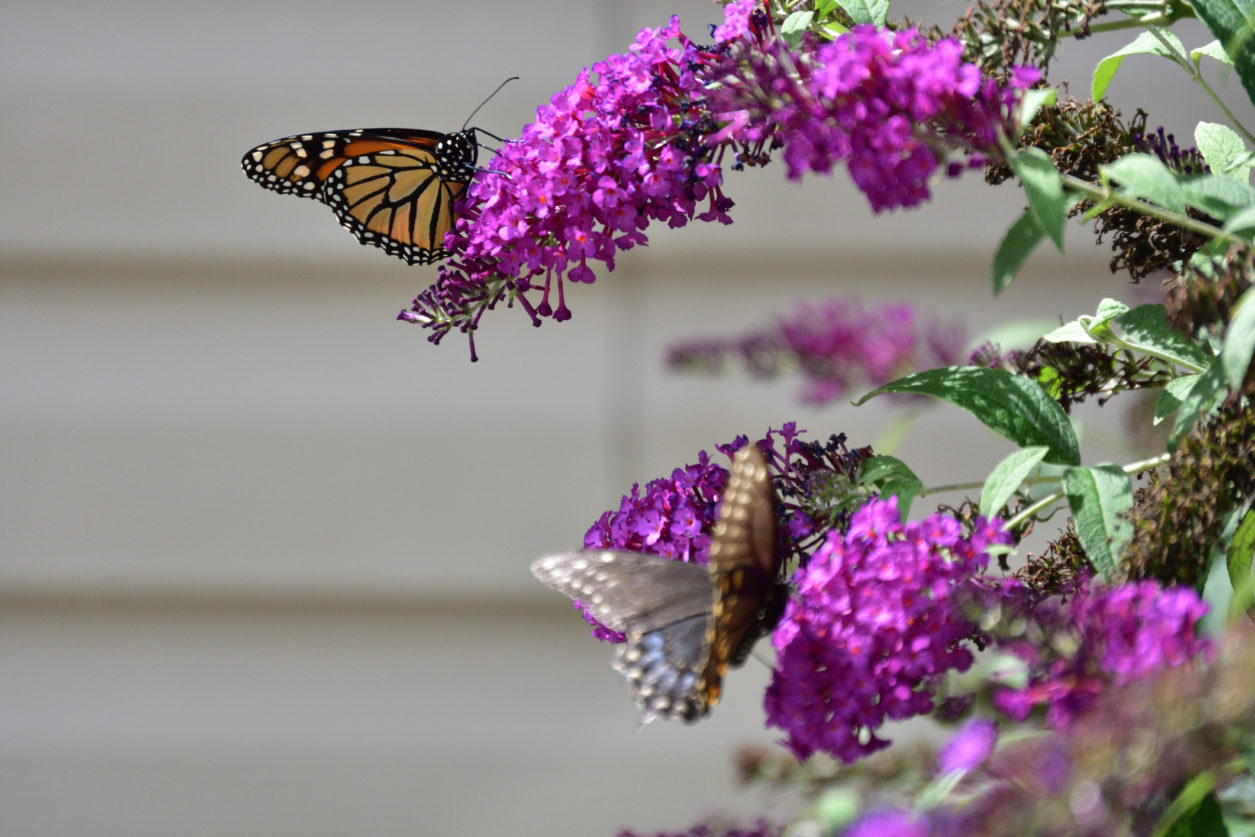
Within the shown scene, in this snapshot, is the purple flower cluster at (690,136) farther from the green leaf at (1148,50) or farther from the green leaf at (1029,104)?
the green leaf at (1148,50)

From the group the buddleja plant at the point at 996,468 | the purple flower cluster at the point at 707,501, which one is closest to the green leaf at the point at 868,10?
the buddleja plant at the point at 996,468

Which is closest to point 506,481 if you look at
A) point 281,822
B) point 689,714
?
point 281,822

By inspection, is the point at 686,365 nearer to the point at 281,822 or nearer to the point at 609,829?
the point at 609,829

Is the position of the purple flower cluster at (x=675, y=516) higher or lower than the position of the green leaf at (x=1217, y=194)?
lower

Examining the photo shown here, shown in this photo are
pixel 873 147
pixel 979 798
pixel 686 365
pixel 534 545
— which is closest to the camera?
pixel 979 798


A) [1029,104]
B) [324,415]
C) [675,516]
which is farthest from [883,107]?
[324,415]

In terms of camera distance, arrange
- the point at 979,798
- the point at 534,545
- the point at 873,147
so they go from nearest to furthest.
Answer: the point at 979,798, the point at 873,147, the point at 534,545

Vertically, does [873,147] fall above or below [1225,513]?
above
